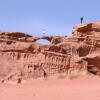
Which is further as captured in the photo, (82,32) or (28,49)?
(82,32)

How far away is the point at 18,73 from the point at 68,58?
217 inches

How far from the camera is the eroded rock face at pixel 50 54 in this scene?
87.5 ft

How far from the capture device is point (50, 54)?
1123 inches

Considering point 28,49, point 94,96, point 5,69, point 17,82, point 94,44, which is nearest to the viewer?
point 94,96

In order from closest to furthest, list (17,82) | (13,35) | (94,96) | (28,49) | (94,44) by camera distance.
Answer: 1. (94,96)
2. (17,82)
3. (28,49)
4. (13,35)
5. (94,44)

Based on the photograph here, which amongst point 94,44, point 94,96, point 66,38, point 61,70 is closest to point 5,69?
point 61,70

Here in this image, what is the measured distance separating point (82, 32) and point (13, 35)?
7.19 m

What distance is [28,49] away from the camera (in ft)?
92.0

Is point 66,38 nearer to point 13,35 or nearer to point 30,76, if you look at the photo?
point 13,35

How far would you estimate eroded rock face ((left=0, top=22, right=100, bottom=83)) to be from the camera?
87.5 feet

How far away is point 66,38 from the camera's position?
31797 mm

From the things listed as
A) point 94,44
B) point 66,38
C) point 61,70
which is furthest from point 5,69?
point 94,44

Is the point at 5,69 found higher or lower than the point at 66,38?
lower

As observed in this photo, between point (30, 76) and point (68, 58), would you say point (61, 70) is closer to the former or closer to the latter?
point (68, 58)
